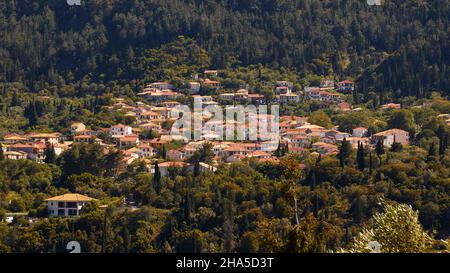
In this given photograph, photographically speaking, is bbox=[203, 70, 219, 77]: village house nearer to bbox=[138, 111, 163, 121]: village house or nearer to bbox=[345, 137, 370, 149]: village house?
bbox=[138, 111, 163, 121]: village house

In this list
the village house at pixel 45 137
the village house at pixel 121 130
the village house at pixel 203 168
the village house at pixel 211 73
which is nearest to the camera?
the village house at pixel 203 168

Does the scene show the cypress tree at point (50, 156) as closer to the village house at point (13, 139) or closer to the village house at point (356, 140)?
the village house at point (13, 139)

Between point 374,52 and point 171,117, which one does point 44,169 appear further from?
point 374,52

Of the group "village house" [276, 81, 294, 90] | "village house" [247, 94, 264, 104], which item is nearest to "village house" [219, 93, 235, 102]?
"village house" [247, 94, 264, 104]

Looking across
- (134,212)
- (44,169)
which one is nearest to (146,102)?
(44,169)

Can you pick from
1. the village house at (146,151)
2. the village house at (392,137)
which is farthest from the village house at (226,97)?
the village house at (392,137)

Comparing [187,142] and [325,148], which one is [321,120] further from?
[187,142]
